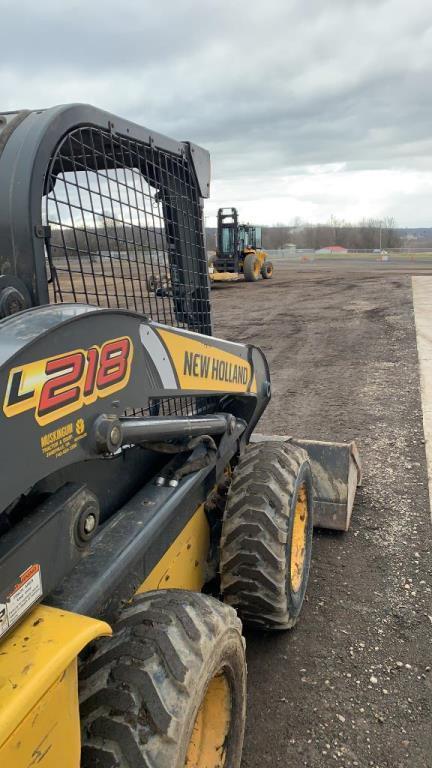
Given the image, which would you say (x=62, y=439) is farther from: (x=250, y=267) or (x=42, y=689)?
(x=250, y=267)

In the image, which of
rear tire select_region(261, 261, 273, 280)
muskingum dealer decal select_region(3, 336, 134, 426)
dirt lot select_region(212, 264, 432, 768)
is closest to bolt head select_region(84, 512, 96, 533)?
muskingum dealer decal select_region(3, 336, 134, 426)

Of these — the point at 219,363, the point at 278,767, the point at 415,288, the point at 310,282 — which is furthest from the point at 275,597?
the point at 310,282

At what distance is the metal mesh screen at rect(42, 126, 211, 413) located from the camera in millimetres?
1992

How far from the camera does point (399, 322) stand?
44.4ft

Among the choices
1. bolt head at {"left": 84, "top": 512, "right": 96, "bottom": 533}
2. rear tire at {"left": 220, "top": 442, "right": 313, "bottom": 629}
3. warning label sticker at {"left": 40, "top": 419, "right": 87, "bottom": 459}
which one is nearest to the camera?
warning label sticker at {"left": 40, "top": 419, "right": 87, "bottom": 459}

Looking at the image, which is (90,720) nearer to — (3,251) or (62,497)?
(62,497)

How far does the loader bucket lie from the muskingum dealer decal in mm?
2563

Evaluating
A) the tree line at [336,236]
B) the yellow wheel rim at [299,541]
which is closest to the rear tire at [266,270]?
the yellow wheel rim at [299,541]

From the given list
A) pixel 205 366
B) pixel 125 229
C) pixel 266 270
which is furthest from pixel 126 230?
pixel 266 270

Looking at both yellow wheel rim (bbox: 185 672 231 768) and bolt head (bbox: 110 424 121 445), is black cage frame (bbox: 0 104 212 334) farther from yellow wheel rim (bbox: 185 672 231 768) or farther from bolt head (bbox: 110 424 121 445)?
yellow wheel rim (bbox: 185 672 231 768)

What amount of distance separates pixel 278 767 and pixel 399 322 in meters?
12.0

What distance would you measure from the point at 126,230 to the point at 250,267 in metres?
23.5

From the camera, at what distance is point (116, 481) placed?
92.9 inches

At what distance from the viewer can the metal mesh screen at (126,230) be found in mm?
1992
